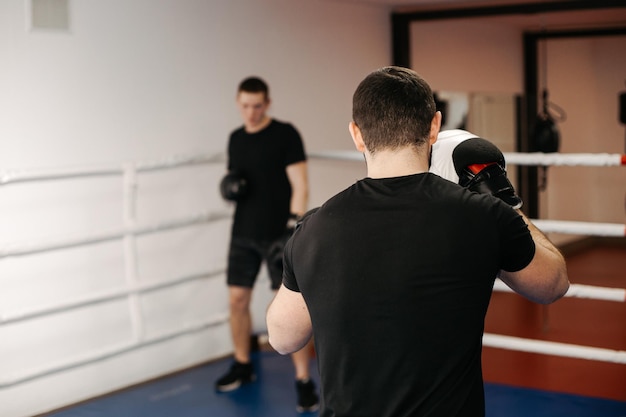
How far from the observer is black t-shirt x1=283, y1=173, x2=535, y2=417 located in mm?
1389

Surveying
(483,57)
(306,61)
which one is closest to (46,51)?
(306,61)

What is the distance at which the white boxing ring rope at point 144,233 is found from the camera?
3.46 metres

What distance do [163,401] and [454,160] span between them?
2.66 meters

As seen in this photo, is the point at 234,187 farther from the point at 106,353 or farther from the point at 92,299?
the point at 106,353

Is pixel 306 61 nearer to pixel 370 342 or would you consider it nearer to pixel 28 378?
pixel 28 378

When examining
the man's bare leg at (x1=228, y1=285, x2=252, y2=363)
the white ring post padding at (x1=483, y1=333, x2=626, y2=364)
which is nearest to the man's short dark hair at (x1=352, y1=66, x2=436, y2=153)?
the white ring post padding at (x1=483, y1=333, x2=626, y2=364)

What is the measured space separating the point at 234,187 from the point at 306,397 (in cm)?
97

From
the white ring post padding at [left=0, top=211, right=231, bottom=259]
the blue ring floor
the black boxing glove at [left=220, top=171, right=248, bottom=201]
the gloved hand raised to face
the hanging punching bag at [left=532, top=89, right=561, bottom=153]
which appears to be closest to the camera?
the gloved hand raised to face

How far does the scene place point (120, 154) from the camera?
4.18 m

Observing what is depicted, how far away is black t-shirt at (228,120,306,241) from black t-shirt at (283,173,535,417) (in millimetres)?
2526

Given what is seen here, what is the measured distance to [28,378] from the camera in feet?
11.9

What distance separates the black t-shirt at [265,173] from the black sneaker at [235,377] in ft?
2.06

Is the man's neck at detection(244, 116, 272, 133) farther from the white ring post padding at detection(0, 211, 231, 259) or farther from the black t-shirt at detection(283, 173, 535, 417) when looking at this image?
the black t-shirt at detection(283, 173, 535, 417)

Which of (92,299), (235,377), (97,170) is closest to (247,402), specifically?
(235,377)
